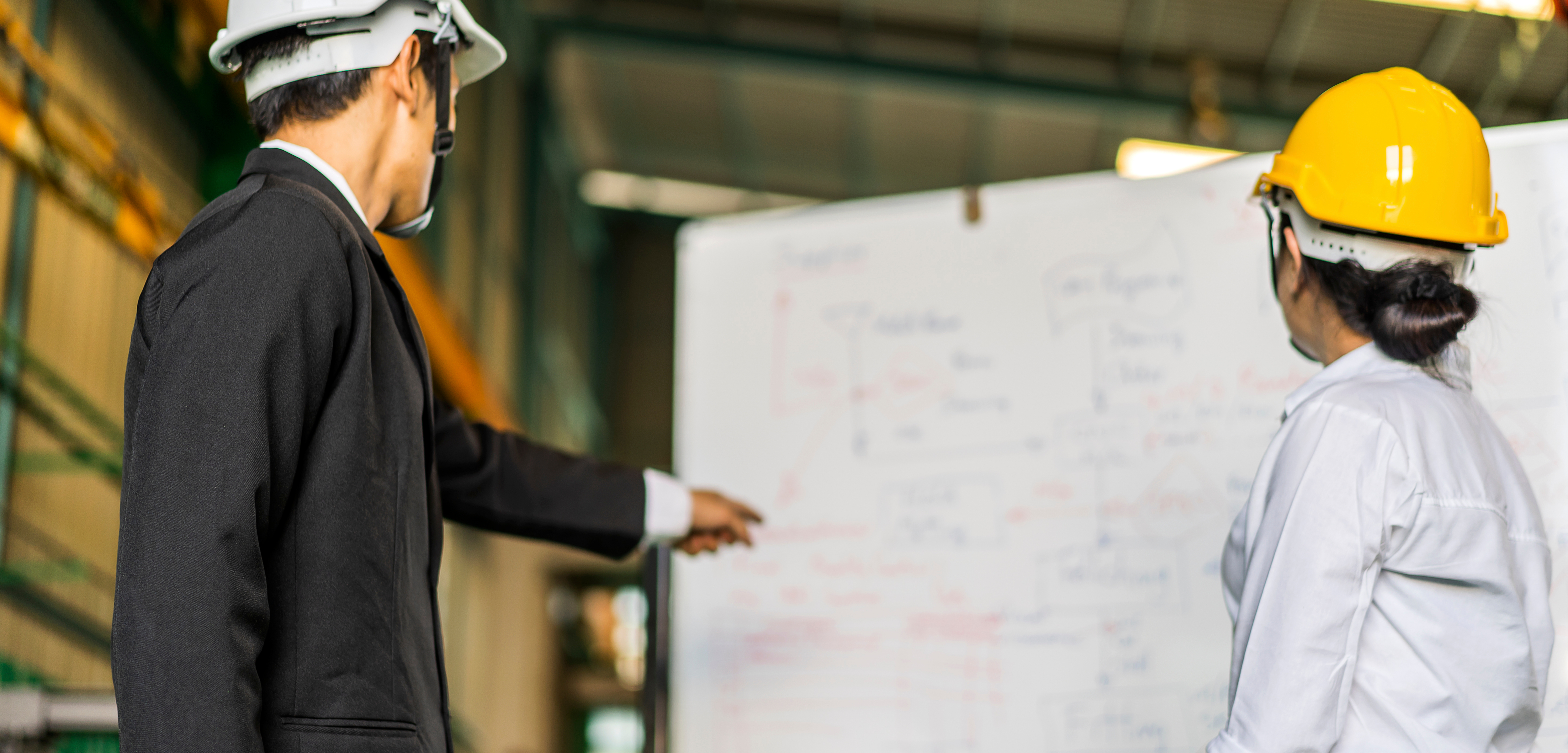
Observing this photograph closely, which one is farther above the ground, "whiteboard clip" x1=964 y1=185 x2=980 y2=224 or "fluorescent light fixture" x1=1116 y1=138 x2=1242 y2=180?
"fluorescent light fixture" x1=1116 y1=138 x2=1242 y2=180

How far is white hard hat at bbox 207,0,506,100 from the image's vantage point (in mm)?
1494

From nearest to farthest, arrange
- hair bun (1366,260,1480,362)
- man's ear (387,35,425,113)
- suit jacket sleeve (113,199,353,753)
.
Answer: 1. suit jacket sleeve (113,199,353,753)
2. hair bun (1366,260,1480,362)
3. man's ear (387,35,425,113)

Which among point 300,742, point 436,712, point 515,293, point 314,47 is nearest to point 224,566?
point 300,742

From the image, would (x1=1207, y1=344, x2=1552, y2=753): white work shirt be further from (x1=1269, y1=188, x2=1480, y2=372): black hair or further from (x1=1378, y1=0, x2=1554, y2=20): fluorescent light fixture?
(x1=1378, y1=0, x2=1554, y2=20): fluorescent light fixture

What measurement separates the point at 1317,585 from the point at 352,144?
1.27 metres

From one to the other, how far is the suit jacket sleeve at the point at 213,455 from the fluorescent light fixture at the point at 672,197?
9.04 meters

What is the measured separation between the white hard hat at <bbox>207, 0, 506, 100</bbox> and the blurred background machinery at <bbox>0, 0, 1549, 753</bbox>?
1328 mm

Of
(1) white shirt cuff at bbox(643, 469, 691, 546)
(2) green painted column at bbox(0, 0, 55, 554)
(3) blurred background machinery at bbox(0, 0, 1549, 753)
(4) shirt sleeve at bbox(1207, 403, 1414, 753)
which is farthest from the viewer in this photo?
(3) blurred background machinery at bbox(0, 0, 1549, 753)

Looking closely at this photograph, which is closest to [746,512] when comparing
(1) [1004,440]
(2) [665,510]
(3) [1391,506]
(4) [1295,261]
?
(2) [665,510]

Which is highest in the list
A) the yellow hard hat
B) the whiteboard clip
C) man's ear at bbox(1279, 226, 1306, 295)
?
the whiteboard clip

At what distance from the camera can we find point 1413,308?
1.44 m

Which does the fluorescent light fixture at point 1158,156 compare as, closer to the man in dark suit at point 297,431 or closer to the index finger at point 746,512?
the index finger at point 746,512

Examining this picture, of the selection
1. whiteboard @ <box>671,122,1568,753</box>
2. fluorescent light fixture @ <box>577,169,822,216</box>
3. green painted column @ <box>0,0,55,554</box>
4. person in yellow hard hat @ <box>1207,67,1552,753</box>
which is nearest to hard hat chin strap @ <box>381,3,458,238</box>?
whiteboard @ <box>671,122,1568,753</box>

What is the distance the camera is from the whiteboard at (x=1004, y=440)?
86.3 inches
